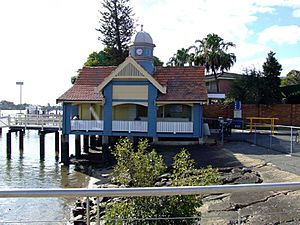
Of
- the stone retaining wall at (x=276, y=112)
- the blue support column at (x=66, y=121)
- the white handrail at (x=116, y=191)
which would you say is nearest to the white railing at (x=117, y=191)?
the white handrail at (x=116, y=191)

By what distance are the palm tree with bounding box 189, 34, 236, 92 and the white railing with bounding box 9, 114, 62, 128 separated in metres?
22.2

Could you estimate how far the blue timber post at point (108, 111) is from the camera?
26203 millimetres

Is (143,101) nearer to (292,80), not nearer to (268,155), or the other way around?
(268,155)

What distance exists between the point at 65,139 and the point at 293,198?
19285 millimetres

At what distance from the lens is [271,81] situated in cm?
4016

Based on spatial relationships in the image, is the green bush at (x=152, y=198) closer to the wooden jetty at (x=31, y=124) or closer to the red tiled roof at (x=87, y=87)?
the red tiled roof at (x=87, y=87)

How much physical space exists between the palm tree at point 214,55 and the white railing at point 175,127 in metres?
26.4

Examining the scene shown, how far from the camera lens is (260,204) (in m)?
10.4

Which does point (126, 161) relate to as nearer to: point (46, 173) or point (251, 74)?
point (46, 173)

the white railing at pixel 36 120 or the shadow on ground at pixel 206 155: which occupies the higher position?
the white railing at pixel 36 120

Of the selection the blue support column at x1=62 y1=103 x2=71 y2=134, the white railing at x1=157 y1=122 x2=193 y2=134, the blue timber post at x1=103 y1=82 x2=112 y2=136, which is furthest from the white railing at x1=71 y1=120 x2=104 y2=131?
the white railing at x1=157 y1=122 x2=193 y2=134

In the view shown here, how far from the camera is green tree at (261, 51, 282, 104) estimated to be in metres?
39.5

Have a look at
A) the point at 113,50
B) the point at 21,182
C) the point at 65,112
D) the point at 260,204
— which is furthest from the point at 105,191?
the point at 113,50

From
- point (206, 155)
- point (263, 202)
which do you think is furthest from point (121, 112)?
point (263, 202)
